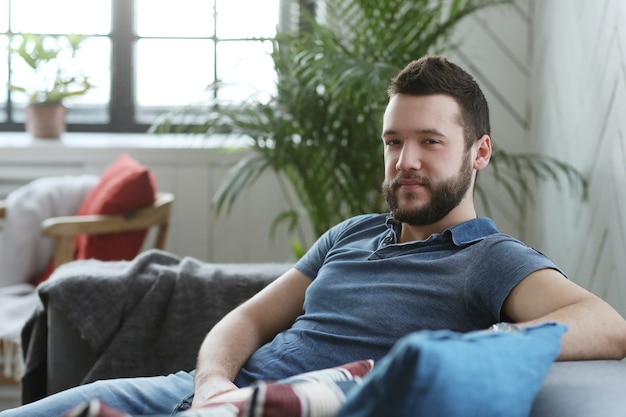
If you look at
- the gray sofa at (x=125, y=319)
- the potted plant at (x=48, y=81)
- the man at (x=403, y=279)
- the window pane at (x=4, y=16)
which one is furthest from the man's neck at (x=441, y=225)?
the window pane at (x=4, y=16)

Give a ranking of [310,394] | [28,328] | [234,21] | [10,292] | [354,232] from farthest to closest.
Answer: [234,21] < [10,292] < [28,328] < [354,232] < [310,394]

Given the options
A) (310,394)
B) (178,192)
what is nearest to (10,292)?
(178,192)

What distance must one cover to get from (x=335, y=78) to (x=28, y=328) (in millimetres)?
1020

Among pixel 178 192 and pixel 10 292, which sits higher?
pixel 178 192

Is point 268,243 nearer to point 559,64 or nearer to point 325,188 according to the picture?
point 325,188

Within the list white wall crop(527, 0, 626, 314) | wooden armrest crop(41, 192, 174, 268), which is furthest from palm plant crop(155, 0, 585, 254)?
wooden armrest crop(41, 192, 174, 268)

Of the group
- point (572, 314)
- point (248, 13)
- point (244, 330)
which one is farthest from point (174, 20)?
point (572, 314)

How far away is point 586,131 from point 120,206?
1.49 m

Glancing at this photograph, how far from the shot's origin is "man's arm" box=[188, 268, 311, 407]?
5.53ft

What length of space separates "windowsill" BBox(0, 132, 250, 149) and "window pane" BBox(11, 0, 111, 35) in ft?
1.48

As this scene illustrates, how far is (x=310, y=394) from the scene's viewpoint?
3.46ft

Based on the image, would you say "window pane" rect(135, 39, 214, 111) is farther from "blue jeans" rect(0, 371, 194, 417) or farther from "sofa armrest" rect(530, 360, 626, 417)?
"sofa armrest" rect(530, 360, 626, 417)

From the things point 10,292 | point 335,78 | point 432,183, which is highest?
point 335,78

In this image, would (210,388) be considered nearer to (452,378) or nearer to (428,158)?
(428,158)
